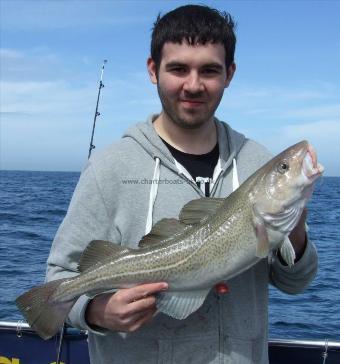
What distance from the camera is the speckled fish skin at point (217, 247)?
2.96m

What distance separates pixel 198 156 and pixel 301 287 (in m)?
0.99

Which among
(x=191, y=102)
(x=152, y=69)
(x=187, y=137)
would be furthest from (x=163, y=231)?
(x=152, y=69)

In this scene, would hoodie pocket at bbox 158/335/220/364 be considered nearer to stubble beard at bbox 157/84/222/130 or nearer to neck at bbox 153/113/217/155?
neck at bbox 153/113/217/155

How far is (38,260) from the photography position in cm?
1476

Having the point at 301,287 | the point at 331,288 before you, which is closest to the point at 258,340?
the point at 301,287

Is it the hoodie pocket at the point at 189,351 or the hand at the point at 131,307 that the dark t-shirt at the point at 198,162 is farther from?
the hoodie pocket at the point at 189,351

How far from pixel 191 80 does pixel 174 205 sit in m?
0.72

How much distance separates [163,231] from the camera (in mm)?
3121

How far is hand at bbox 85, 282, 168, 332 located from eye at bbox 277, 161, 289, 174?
0.85 metres

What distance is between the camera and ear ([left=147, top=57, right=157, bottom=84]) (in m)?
3.45

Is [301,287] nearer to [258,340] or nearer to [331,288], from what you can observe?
[258,340]

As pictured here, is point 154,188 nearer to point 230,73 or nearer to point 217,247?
point 217,247

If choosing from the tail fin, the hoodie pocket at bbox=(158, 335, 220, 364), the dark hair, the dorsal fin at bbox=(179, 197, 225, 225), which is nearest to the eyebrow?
the dark hair

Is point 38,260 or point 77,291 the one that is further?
point 38,260
